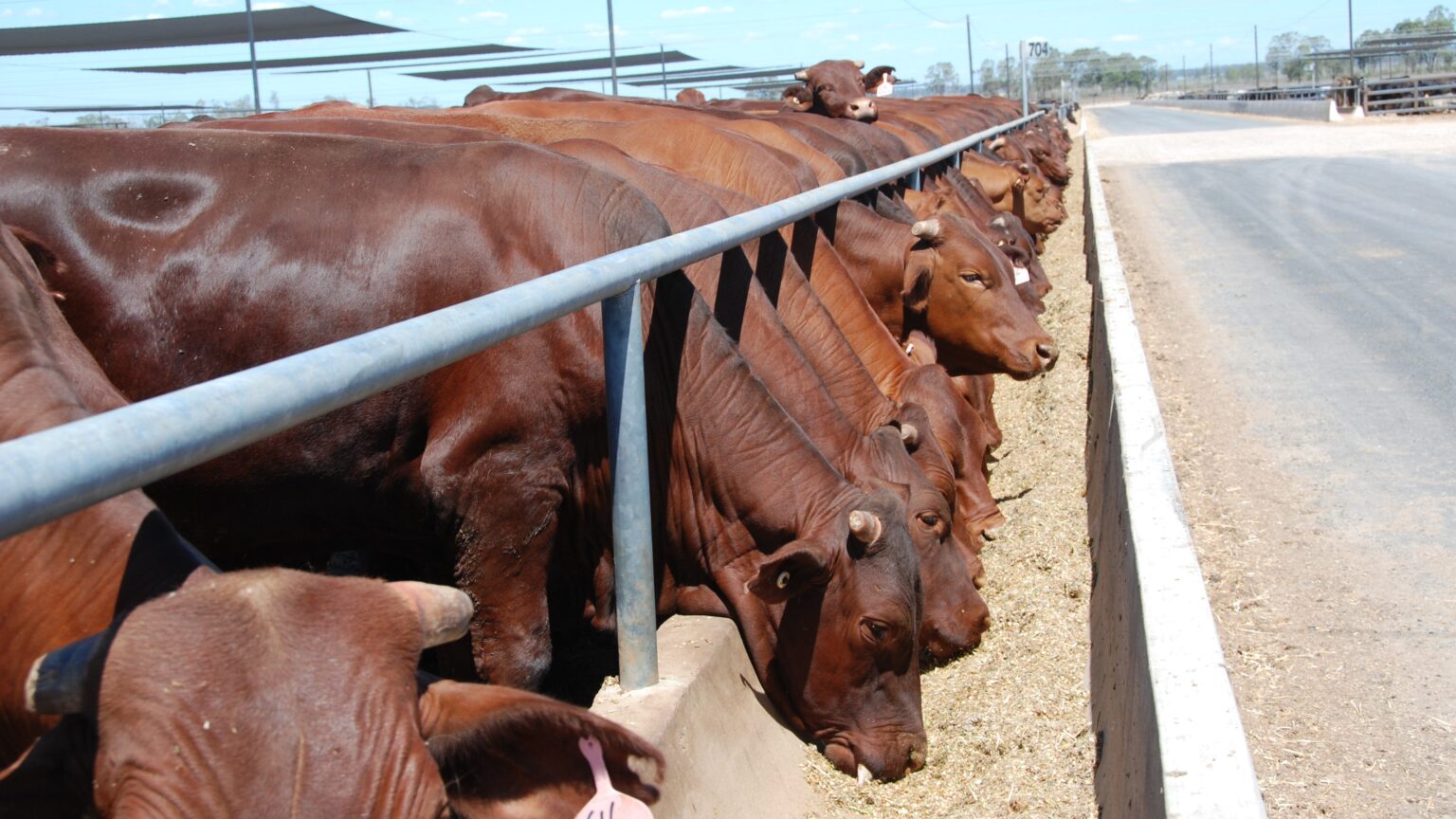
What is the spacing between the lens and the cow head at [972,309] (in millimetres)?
7812

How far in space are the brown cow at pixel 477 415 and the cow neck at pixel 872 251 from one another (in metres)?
3.53

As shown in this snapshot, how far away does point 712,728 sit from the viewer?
3.43 m

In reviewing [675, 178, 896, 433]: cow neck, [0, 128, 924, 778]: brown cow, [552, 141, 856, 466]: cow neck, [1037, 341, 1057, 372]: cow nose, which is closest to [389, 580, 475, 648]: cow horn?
[0, 128, 924, 778]: brown cow

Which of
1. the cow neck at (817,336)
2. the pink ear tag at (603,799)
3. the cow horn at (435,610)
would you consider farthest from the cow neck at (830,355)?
the cow horn at (435,610)

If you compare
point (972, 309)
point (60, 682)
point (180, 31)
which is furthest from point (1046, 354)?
point (180, 31)

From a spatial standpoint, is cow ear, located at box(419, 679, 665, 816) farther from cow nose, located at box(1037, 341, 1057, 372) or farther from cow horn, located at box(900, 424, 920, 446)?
cow nose, located at box(1037, 341, 1057, 372)

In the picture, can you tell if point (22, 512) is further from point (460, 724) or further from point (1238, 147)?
point (1238, 147)

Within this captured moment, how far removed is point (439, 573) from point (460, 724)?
244 centimetres

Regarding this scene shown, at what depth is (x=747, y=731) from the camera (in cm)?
372

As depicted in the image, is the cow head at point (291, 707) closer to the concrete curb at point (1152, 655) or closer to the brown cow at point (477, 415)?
the concrete curb at point (1152, 655)

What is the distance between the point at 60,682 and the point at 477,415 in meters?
2.34

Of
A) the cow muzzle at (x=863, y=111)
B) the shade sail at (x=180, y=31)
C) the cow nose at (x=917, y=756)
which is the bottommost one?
the cow nose at (x=917, y=756)

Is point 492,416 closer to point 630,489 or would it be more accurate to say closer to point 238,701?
point 630,489

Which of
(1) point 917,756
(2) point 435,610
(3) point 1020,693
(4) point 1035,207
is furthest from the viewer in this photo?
(4) point 1035,207
